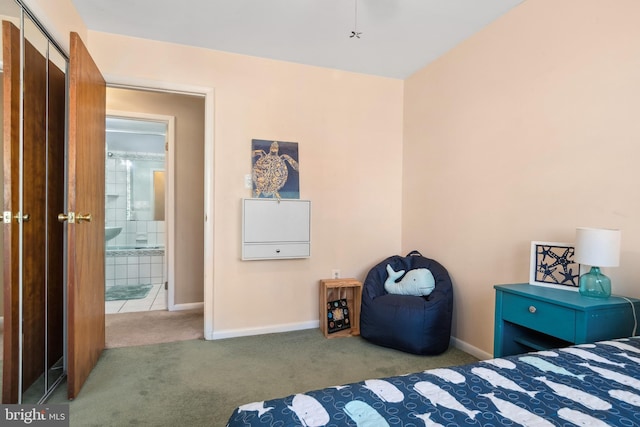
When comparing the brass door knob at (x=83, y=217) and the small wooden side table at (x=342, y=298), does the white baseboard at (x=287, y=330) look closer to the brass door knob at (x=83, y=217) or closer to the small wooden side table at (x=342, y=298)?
the small wooden side table at (x=342, y=298)

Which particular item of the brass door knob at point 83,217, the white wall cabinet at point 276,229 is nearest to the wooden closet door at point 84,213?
the brass door knob at point 83,217

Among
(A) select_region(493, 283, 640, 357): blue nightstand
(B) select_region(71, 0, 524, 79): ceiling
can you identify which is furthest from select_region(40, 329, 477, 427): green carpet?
(B) select_region(71, 0, 524, 79): ceiling

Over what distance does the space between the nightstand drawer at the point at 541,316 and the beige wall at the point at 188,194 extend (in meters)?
3.27

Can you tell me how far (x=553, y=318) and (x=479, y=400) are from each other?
1.08m

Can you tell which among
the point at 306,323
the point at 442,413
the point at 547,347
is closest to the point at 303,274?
the point at 306,323

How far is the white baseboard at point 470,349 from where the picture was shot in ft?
8.39

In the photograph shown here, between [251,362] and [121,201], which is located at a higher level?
[121,201]

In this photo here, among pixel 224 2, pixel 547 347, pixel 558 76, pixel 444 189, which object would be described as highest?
pixel 224 2

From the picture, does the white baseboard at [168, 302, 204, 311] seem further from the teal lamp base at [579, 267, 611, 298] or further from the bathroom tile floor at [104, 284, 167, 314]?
the teal lamp base at [579, 267, 611, 298]

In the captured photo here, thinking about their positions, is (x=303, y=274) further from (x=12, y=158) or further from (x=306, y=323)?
(x=12, y=158)

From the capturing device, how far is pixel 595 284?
1.67 metres

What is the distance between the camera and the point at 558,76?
2.07 m

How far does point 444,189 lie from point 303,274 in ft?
4.86

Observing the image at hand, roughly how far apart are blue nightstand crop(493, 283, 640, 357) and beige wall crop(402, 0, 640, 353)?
0.84 ft
